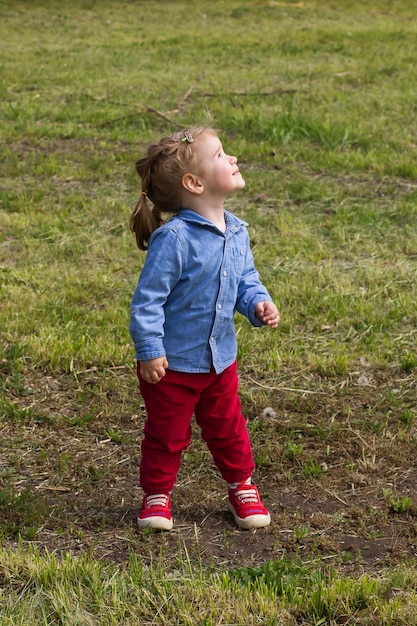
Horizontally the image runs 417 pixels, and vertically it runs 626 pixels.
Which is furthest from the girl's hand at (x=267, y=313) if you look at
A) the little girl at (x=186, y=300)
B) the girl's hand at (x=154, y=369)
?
the girl's hand at (x=154, y=369)

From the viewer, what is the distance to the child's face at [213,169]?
3400 mm

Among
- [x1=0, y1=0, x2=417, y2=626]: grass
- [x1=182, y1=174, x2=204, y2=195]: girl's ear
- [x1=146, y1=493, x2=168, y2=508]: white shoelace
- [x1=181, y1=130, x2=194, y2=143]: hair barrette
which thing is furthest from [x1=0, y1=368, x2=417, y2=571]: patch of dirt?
[x1=181, y1=130, x2=194, y2=143]: hair barrette

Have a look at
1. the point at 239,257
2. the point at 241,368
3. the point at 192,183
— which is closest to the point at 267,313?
the point at 239,257

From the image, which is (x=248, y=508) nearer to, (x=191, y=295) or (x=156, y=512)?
(x=156, y=512)

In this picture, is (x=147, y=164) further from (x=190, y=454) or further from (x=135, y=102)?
(x=135, y=102)

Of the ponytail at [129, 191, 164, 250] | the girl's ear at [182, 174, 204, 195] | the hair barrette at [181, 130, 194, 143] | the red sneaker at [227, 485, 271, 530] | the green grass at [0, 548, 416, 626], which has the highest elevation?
the hair barrette at [181, 130, 194, 143]

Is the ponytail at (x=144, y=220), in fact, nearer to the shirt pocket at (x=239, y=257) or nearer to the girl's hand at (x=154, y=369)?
the shirt pocket at (x=239, y=257)

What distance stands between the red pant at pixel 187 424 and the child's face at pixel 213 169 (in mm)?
687

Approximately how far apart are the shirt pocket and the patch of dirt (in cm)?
101

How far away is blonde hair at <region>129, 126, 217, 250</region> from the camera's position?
3402mm

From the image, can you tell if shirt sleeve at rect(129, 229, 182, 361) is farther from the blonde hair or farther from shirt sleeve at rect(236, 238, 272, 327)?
shirt sleeve at rect(236, 238, 272, 327)

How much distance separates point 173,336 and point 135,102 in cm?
763

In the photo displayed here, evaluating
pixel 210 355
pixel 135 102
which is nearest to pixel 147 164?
pixel 210 355

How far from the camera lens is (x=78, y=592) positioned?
306cm
